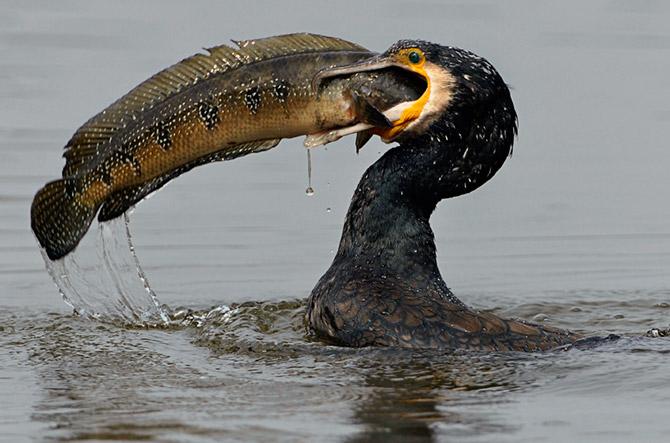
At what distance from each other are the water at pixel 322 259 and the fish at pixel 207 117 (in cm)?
80

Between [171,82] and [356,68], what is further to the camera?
[171,82]

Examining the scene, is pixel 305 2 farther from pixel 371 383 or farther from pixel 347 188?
pixel 371 383

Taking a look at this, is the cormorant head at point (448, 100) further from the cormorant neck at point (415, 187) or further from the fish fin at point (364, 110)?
the fish fin at point (364, 110)

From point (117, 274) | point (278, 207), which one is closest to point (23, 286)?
point (117, 274)

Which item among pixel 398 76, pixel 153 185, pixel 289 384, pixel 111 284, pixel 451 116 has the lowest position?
pixel 289 384

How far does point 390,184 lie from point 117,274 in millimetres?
2350

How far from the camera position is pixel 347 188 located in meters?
12.4

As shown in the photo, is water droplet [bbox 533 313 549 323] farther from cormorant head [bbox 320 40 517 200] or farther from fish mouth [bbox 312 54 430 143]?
fish mouth [bbox 312 54 430 143]

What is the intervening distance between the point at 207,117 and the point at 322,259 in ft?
10.3

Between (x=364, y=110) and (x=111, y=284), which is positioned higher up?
(x=364, y=110)

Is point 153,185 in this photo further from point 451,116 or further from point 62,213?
point 451,116

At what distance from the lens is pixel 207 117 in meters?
8.27

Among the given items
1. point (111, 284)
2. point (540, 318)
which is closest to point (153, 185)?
point (111, 284)

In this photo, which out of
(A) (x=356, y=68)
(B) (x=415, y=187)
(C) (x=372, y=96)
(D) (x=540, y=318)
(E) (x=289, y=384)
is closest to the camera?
(E) (x=289, y=384)
